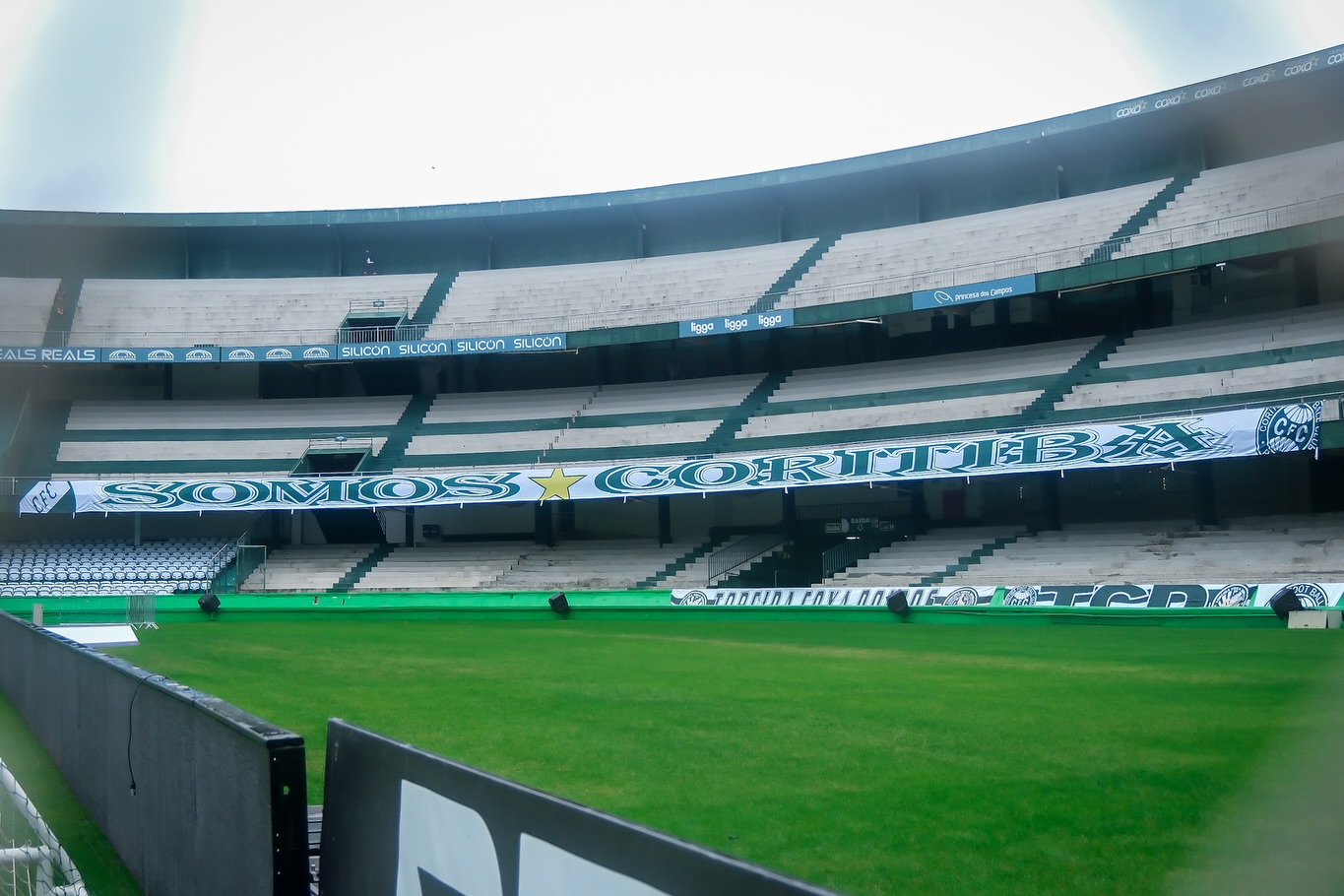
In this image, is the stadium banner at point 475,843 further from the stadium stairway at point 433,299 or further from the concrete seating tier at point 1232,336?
the stadium stairway at point 433,299

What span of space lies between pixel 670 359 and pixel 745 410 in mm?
5958

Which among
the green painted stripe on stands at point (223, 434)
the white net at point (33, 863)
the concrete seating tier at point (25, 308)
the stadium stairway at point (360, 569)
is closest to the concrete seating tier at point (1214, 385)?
the stadium stairway at point (360, 569)

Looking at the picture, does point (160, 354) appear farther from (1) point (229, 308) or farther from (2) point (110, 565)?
(2) point (110, 565)

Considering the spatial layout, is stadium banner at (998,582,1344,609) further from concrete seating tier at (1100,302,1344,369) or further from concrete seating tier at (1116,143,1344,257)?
concrete seating tier at (1116,143,1344,257)

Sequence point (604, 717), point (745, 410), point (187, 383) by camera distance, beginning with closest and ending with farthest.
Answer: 1. point (604, 717)
2. point (745, 410)
3. point (187, 383)

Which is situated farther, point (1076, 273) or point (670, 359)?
point (670, 359)

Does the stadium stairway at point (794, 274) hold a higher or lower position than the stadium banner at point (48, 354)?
higher

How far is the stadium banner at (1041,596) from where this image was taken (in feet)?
77.3

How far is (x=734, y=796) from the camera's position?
767 cm

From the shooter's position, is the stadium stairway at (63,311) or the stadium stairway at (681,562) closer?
the stadium stairway at (681,562)

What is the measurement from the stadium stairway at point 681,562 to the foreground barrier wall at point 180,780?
28.5m

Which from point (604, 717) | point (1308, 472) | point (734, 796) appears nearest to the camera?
point (734, 796)

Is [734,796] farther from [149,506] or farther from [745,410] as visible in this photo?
[149,506]

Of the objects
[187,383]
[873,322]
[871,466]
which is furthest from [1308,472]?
[187,383]
